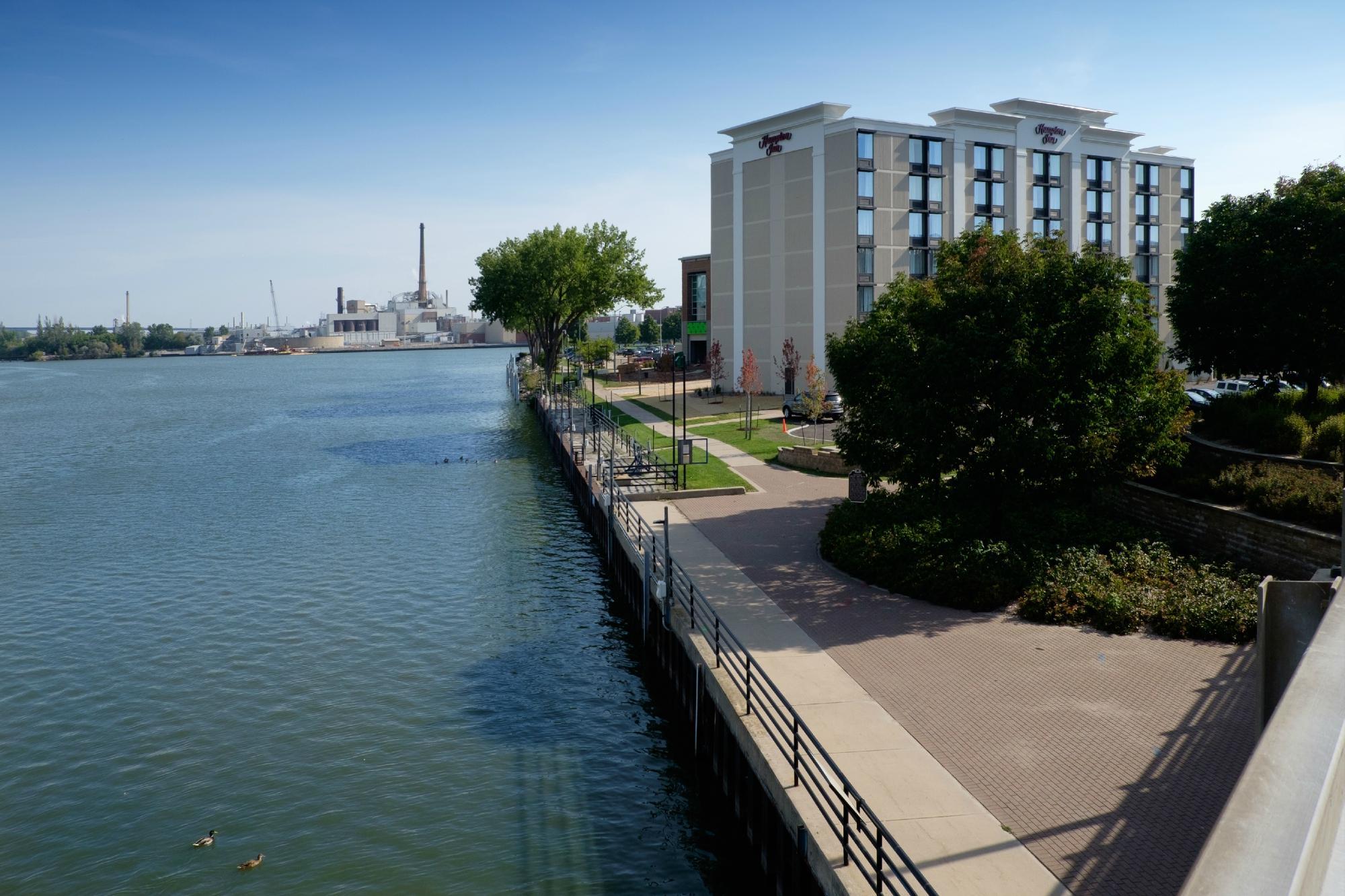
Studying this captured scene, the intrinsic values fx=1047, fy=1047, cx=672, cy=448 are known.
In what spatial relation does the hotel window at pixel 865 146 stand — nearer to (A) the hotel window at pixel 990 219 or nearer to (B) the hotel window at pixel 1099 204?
(A) the hotel window at pixel 990 219

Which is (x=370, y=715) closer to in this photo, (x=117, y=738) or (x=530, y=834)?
(x=117, y=738)

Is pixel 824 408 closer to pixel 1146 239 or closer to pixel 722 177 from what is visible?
pixel 722 177

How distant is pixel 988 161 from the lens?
78875 mm

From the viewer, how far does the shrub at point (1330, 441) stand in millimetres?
26562

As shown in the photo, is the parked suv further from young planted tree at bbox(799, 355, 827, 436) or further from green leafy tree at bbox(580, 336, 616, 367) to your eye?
green leafy tree at bbox(580, 336, 616, 367)

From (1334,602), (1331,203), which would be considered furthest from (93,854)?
(1331,203)

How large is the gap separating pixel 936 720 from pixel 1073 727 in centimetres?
202

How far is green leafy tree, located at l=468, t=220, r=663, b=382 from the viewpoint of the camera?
83250 millimetres

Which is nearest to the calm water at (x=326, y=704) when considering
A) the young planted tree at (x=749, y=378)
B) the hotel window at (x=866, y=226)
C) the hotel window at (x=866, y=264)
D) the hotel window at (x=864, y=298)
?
the young planted tree at (x=749, y=378)

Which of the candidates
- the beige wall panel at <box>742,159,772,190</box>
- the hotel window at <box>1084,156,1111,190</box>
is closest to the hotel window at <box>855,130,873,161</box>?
the beige wall panel at <box>742,159,772,190</box>

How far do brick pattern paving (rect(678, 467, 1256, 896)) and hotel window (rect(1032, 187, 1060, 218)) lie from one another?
2559 inches

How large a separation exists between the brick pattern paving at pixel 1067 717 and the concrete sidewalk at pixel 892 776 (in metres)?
0.30

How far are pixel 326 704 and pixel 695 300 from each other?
90.2 metres

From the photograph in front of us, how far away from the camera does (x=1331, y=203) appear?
30.5m
